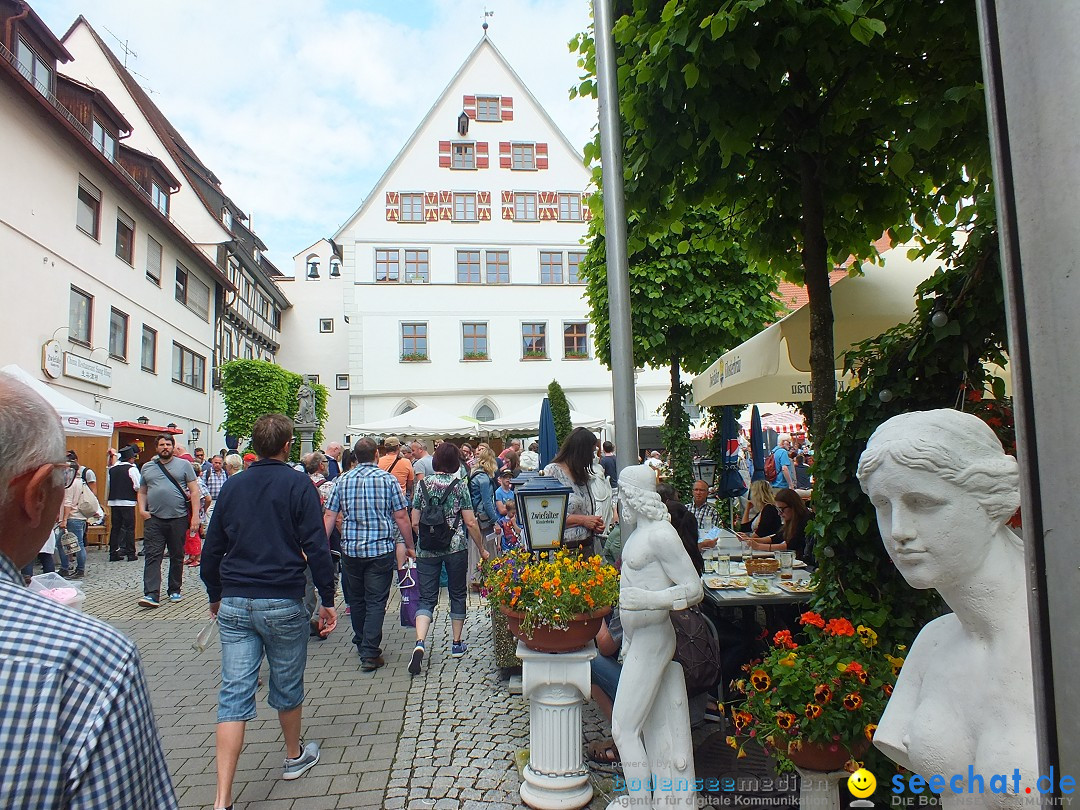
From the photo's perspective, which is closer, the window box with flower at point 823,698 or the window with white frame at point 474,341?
the window box with flower at point 823,698

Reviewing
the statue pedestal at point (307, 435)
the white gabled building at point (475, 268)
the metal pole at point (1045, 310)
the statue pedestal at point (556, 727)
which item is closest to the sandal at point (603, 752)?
the statue pedestal at point (556, 727)

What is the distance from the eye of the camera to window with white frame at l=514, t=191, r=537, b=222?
3122 centimetres

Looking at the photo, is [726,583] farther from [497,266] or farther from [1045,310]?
[497,266]

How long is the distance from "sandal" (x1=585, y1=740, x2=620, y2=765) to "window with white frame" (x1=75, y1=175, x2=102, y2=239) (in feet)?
59.8

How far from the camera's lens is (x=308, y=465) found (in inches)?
360

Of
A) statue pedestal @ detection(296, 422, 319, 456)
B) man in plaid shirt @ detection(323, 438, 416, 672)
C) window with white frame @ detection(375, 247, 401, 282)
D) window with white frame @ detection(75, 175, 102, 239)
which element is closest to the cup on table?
man in plaid shirt @ detection(323, 438, 416, 672)

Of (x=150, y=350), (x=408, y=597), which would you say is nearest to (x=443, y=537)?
(x=408, y=597)

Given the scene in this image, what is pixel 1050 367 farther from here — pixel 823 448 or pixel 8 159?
pixel 8 159

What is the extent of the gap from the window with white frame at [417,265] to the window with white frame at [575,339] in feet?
21.4

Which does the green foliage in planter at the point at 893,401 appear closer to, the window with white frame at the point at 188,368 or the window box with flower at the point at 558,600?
the window box with flower at the point at 558,600

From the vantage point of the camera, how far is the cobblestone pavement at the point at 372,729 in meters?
3.81

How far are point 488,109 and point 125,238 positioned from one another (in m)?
17.3

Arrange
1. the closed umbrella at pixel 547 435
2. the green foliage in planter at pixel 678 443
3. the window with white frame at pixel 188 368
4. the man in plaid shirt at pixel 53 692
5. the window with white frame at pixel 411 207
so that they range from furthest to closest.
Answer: the window with white frame at pixel 411 207 → the window with white frame at pixel 188 368 → the green foliage in planter at pixel 678 443 → the closed umbrella at pixel 547 435 → the man in plaid shirt at pixel 53 692

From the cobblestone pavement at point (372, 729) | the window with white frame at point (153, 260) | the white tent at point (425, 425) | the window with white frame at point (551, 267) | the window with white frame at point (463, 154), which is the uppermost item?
the window with white frame at point (463, 154)
